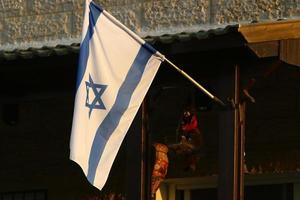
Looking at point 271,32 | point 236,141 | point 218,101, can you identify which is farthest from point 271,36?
point 236,141

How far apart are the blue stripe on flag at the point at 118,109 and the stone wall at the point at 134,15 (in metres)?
2.88

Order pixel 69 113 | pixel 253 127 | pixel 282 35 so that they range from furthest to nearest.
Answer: pixel 69 113
pixel 253 127
pixel 282 35

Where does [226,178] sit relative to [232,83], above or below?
below

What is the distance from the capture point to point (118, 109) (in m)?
13.6

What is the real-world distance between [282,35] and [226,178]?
1583mm

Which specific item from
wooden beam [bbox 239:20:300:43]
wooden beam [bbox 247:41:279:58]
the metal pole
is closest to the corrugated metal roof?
wooden beam [bbox 239:20:300:43]


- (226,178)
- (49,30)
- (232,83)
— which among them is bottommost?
(226,178)

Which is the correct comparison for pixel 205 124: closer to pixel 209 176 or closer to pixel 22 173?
pixel 209 176

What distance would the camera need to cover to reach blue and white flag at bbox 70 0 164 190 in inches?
528

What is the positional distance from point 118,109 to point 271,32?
1732 mm

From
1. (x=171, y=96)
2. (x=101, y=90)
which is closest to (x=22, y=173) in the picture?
(x=171, y=96)

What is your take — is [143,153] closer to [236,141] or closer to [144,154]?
[144,154]

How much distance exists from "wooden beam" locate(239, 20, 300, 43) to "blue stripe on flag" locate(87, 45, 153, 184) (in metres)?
1.03

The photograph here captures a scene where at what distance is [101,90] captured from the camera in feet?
44.5
